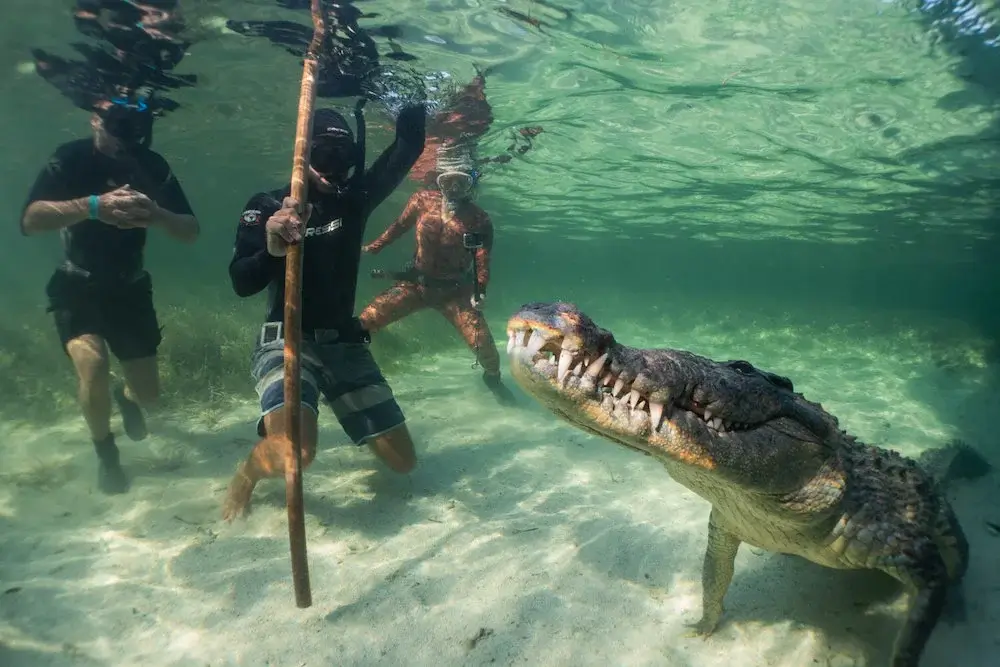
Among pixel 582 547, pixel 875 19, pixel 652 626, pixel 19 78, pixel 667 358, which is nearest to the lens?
pixel 667 358

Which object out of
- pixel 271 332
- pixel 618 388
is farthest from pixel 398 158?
pixel 618 388

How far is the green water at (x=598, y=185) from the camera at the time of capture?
15.5 feet

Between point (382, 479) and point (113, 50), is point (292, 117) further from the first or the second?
point (382, 479)

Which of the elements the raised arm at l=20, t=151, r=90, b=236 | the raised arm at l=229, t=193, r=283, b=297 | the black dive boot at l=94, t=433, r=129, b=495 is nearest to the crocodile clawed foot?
the raised arm at l=229, t=193, r=283, b=297

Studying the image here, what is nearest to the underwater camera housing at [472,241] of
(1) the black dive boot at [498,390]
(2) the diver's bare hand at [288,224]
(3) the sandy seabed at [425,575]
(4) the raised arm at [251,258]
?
(1) the black dive boot at [498,390]

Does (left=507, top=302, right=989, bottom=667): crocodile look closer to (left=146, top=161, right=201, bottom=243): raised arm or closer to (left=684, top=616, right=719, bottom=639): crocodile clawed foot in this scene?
(left=684, top=616, right=719, bottom=639): crocodile clawed foot

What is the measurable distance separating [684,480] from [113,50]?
12.2m

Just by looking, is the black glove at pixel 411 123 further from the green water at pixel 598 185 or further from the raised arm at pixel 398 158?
the green water at pixel 598 185

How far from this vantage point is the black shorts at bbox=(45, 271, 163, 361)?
546 centimetres

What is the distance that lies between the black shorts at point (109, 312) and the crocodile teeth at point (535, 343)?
234 inches

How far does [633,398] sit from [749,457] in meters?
0.62

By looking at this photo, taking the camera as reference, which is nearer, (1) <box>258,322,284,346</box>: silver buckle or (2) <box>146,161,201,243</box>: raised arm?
(1) <box>258,322,284,346</box>: silver buckle

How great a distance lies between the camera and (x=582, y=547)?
3.99 metres

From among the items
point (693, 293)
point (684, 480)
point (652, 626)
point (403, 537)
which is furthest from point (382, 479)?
point (693, 293)
